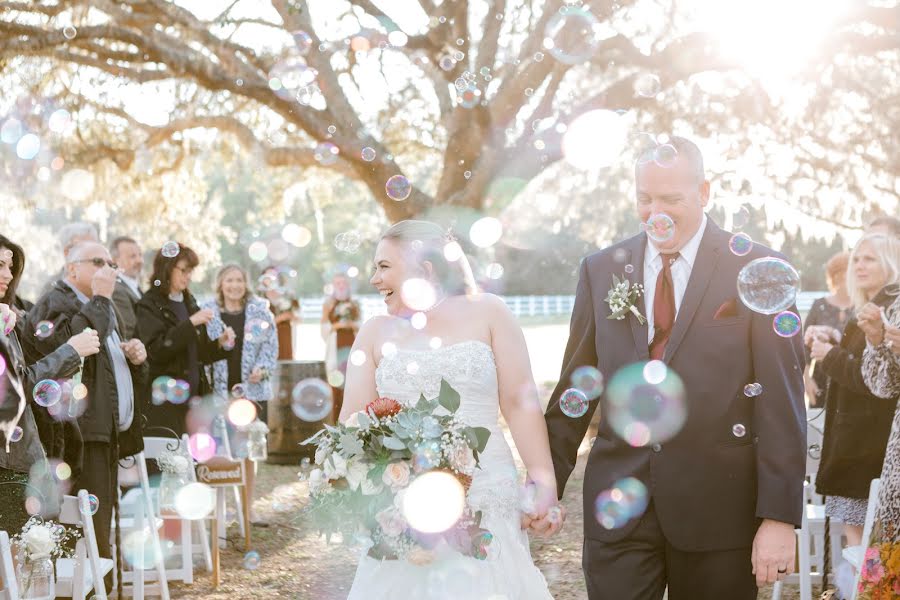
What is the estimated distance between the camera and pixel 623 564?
3.40 meters

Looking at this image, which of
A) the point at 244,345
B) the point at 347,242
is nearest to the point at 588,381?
the point at 347,242

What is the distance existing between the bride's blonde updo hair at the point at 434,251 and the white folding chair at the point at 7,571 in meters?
2.01

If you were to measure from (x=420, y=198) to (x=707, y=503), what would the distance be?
33.2 feet

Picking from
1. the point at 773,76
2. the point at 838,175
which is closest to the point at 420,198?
the point at 773,76

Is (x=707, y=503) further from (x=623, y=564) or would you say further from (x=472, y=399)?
(x=472, y=399)

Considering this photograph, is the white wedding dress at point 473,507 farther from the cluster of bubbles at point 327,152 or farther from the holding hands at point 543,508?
the cluster of bubbles at point 327,152

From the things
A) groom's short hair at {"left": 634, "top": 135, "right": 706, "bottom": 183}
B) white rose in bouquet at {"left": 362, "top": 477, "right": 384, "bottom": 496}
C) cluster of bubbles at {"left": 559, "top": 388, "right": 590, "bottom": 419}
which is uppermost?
groom's short hair at {"left": 634, "top": 135, "right": 706, "bottom": 183}

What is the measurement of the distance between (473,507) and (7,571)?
1.97 m

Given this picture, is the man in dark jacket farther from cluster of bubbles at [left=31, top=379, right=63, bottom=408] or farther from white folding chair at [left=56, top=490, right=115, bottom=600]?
white folding chair at [left=56, top=490, right=115, bottom=600]

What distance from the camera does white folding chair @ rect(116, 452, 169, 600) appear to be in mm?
6438

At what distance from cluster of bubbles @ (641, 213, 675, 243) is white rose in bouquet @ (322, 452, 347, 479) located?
→ 125 centimetres

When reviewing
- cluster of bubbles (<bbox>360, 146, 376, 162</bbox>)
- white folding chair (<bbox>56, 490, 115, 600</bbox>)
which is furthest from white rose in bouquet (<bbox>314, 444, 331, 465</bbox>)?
cluster of bubbles (<bbox>360, 146, 376, 162</bbox>)

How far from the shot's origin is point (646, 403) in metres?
3.34

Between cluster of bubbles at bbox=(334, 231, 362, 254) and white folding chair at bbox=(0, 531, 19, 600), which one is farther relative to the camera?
cluster of bubbles at bbox=(334, 231, 362, 254)
